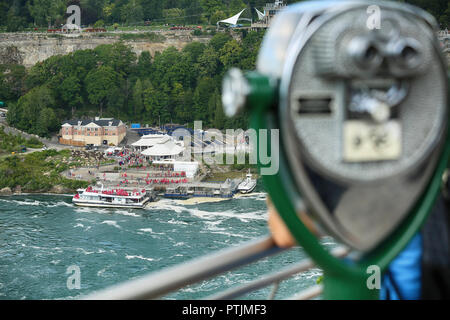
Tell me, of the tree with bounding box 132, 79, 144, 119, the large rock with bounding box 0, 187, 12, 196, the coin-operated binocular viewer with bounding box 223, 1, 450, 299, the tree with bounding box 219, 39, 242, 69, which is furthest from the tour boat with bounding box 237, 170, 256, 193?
the coin-operated binocular viewer with bounding box 223, 1, 450, 299

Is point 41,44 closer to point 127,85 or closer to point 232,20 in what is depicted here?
point 127,85

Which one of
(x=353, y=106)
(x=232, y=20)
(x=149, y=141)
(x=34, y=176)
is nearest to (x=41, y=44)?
(x=232, y=20)

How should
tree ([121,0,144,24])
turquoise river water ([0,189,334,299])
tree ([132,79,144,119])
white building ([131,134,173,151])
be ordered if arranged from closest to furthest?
turquoise river water ([0,189,334,299]), white building ([131,134,173,151]), tree ([132,79,144,119]), tree ([121,0,144,24])

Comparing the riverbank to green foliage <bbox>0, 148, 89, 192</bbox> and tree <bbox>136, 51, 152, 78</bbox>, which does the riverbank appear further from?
tree <bbox>136, 51, 152, 78</bbox>

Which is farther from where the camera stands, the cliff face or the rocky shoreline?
the cliff face

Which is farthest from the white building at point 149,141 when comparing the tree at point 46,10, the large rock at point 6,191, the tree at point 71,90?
the tree at point 46,10
